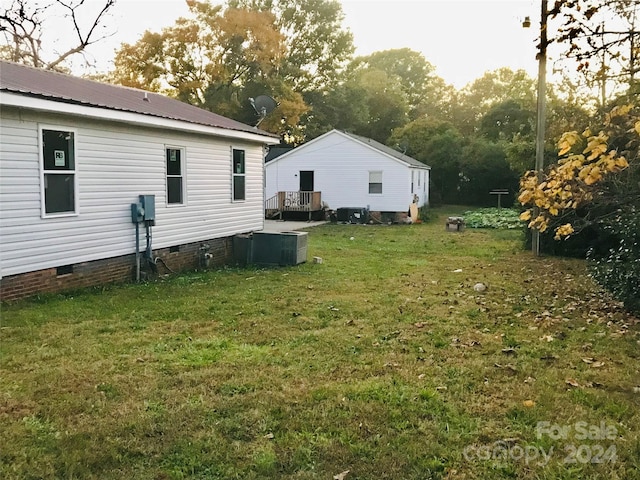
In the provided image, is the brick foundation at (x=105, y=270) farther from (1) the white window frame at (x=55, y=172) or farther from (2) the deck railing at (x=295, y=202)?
(2) the deck railing at (x=295, y=202)

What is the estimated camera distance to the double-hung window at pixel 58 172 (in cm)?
796

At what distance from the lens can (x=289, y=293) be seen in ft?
29.2

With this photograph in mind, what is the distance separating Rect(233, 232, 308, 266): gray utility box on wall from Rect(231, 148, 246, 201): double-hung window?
4.01 feet

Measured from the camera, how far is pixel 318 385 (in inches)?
185

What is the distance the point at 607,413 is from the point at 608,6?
11.8ft

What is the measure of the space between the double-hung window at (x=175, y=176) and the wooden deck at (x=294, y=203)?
49.8 feet

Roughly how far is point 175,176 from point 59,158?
2.91 metres

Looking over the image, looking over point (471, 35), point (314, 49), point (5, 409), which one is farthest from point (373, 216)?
point (5, 409)

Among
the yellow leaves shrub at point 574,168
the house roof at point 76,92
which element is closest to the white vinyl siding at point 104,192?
the house roof at point 76,92

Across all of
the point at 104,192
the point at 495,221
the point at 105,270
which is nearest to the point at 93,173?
the point at 104,192

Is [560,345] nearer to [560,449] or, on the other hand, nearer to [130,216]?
[560,449]

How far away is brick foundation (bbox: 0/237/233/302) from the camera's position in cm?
771

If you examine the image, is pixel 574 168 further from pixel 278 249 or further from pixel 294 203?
pixel 294 203

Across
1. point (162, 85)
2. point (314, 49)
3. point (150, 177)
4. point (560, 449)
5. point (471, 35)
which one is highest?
point (314, 49)
